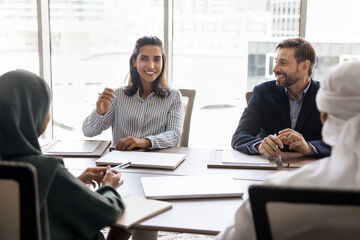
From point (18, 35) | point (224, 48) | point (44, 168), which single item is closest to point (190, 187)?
point (44, 168)

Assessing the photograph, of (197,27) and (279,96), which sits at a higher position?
(197,27)

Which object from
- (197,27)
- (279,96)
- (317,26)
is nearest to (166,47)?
(197,27)

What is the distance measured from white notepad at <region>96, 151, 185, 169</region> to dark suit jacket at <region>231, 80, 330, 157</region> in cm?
43

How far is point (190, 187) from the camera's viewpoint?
5.55ft

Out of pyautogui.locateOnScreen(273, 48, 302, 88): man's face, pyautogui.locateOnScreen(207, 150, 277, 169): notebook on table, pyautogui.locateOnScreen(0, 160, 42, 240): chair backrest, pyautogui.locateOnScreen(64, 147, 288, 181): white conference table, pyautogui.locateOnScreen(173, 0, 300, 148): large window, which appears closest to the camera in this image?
pyautogui.locateOnScreen(0, 160, 42, 240): chair backrest

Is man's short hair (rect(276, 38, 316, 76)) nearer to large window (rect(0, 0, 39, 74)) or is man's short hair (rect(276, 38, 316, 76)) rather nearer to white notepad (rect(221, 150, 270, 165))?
white notepad (rect(221, 150, 270, 165))

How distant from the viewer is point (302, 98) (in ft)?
8.57

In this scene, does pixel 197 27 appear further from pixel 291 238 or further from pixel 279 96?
pixel 291 238

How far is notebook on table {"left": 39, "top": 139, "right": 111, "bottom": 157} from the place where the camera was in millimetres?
2232

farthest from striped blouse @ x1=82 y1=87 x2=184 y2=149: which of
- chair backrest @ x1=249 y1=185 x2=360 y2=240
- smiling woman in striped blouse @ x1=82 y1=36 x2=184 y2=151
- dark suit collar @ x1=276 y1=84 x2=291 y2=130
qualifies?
chair backrest @ x1=249 y1=185 x2=360 y2=240

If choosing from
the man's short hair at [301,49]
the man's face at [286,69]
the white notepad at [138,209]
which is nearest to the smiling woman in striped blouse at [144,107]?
the man's face at [286,69]

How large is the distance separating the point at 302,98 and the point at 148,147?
96cm

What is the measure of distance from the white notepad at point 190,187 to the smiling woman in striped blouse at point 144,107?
0.82 m

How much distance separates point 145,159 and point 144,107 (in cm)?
69
